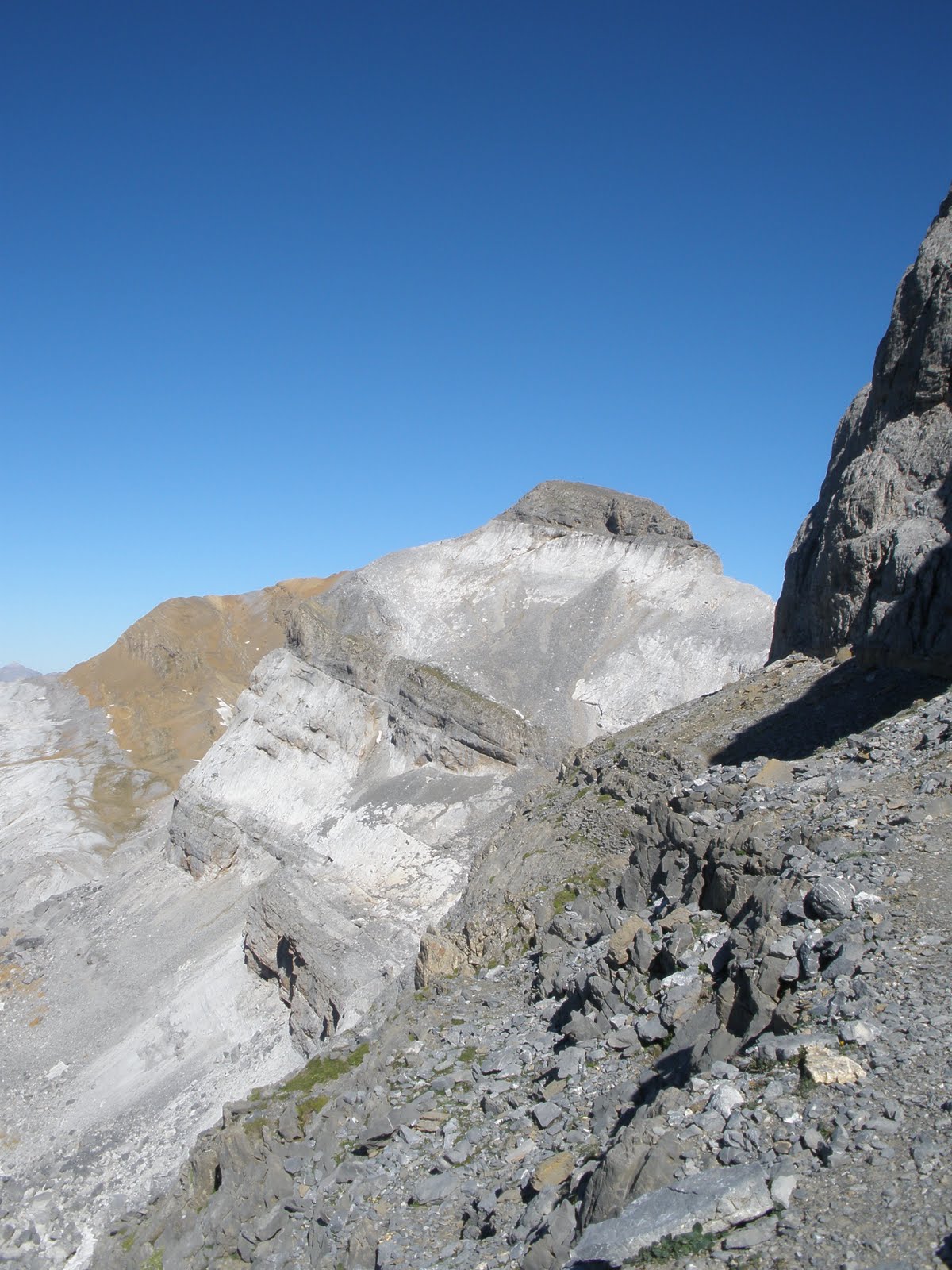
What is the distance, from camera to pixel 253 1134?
540 inches

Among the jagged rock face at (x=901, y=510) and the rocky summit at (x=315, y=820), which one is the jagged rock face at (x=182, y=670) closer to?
the rocky summit at (x=315, y=820)

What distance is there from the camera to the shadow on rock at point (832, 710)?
717 inches

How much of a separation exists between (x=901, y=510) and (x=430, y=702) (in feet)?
92.2

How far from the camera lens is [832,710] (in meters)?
20.0

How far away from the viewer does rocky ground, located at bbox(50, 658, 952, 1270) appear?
21.8 ft

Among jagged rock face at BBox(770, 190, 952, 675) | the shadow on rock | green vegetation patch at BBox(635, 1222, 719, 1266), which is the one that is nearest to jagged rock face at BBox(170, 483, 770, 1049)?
the shadow on rock

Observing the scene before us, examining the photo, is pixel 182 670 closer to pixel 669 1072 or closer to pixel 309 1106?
pixel 309 1106

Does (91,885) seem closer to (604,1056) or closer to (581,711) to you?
(581,711)

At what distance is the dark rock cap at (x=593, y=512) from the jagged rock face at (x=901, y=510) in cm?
3065

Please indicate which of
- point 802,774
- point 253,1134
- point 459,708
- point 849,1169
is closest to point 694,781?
point 802,774

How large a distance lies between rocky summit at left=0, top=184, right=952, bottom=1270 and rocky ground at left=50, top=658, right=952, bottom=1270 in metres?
0.04

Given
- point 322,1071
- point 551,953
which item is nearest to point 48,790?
point 322,1071

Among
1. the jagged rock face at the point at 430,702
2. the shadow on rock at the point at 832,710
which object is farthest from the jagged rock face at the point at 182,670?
the shadow on rock at the point at 832,710

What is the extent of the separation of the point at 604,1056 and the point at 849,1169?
4.26m
